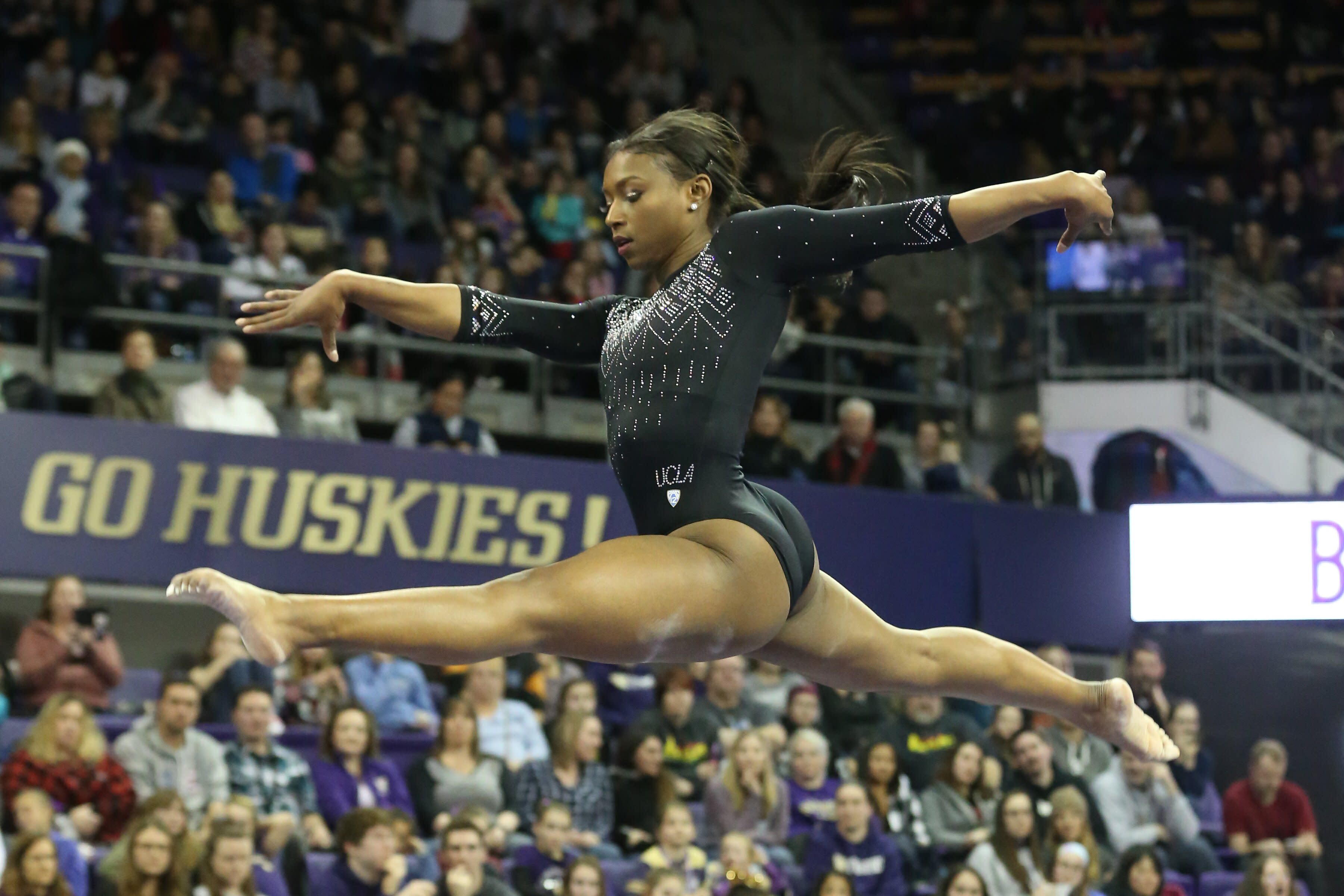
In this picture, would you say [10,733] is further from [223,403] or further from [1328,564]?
[1328,564]

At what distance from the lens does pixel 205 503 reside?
9.55 m

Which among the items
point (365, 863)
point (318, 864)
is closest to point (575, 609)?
point (365, 863)

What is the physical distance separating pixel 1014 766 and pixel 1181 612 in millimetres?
1240

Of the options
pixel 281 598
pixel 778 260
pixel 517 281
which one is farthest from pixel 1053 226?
pixel 281 598

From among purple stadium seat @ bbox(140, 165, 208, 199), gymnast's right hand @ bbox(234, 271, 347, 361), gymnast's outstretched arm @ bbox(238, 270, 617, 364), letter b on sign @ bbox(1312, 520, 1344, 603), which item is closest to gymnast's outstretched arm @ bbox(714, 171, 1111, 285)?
gymnast's outstretched arm @ bbox(238, 270, 617, 364)

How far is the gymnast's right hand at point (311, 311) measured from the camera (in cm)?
424

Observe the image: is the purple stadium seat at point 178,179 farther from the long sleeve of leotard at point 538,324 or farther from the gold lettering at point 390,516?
the long sleeve of leotard at point 538,324

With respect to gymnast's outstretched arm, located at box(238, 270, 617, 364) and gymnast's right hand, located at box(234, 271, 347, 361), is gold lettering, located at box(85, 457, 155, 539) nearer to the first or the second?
gymnast's outstretched arm, located at box(238, 270, 617, 364)

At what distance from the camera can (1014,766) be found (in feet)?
31.8

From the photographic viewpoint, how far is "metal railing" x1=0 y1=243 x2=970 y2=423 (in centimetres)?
978

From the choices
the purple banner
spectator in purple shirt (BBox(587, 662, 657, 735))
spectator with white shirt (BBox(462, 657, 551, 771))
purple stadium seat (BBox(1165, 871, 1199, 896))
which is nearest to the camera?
spectator with white shirt (BBox(462, 657, 551, 771))

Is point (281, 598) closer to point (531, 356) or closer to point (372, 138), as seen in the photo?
point (531, 356)

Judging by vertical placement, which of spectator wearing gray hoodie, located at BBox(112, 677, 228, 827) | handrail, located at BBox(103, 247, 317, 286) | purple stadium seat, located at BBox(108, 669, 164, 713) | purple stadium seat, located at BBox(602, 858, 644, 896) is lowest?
purple stadium seat, located at BBox(602, 858, 644, 896)

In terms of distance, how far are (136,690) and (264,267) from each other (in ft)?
8.10
